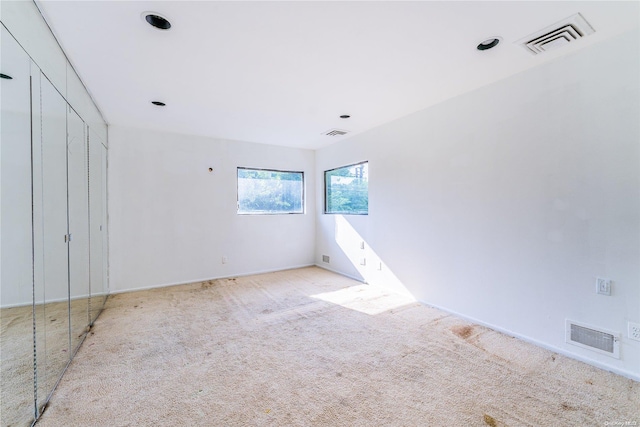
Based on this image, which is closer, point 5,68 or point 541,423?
point 5,68

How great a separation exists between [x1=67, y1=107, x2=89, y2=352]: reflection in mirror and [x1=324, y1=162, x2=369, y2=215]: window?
11.3ft

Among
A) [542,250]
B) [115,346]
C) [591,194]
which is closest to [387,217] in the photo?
[542,250]

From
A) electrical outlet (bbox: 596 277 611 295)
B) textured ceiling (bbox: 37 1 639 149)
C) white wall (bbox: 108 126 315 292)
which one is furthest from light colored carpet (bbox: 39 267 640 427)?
textured ceiling (bbox: 37 1 639 149)

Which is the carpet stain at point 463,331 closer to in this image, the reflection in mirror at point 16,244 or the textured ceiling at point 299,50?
the textured ceiling at point 299,50

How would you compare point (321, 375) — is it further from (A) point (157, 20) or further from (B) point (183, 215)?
(B) point (183, 215)

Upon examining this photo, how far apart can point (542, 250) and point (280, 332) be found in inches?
98.1

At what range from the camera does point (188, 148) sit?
14.3 ft

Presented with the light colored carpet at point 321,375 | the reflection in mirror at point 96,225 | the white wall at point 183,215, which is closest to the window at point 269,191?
the white wall at point 183,215

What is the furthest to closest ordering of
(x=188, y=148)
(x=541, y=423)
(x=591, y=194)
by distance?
(x=188, y=148), (x=591, y=194), (x=541, y=423)

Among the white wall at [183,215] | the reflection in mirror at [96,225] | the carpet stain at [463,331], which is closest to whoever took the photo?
the carpet stain at [463,331]

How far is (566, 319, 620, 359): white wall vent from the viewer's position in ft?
Answer: 6.48

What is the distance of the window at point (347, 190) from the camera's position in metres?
4.36

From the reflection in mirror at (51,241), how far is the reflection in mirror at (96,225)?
854mm

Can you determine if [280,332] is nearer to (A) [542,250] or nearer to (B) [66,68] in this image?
(A) [542,250]
